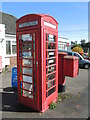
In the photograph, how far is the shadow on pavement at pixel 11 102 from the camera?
13.5ft

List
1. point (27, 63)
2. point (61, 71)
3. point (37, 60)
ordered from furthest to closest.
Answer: point (61, 71) → point (27, 63) → point (37, 60)

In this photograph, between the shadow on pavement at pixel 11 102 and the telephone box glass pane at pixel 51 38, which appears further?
the telephone box glass pane at pixel 51 38

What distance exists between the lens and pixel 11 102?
4.67 metres

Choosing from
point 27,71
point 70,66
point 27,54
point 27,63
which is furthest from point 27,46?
point 70,66

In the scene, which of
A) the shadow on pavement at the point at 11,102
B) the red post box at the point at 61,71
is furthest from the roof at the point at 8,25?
the red post box at the point at 61,71

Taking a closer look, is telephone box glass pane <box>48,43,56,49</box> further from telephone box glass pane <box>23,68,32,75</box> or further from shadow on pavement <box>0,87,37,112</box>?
shadow on pavement <box>0,87,37,112</box>

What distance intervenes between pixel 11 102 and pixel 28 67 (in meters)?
1.56

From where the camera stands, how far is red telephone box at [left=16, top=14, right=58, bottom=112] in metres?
3.78

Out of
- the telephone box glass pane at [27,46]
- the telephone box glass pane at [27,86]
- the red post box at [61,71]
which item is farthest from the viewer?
the red post box at [61,71]

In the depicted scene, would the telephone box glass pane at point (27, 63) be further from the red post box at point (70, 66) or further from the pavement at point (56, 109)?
the red post box at point (70, 66)

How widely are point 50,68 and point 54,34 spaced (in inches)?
47.1

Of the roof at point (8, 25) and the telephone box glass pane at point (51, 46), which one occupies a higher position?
the roof at point (8, 25)

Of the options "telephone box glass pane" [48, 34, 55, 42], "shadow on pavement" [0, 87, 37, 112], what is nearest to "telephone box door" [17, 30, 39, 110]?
"shadow on pavement" [0, 87, 37, 112]

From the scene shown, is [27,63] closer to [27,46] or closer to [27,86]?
[27,46]
